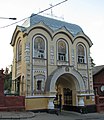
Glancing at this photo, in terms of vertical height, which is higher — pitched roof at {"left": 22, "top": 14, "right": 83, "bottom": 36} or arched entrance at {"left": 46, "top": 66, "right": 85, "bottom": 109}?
pitched roof at {"left": 22, "top": 14, "right": 83, "bottom": 36}

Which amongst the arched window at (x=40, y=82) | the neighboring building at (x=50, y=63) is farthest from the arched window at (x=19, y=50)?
the arched window at (x=40, y=82)

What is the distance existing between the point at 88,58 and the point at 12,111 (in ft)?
40.6

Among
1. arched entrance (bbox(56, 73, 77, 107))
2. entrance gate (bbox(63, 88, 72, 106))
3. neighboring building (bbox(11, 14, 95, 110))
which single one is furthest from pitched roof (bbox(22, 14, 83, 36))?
entrance gate (bbox(63, 88, 72, 106))

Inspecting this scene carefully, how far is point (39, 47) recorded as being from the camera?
25375mm

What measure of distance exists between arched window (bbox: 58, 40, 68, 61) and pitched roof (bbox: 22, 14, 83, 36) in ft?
6.11

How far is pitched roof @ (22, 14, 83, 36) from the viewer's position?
86.3 ft

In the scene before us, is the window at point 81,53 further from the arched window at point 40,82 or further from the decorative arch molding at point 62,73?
the arched window at point 40,82

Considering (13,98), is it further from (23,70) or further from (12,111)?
(23,70)

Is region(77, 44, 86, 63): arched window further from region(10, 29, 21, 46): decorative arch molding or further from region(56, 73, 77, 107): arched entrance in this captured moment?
region(10, 29, 21, 46): decorative arch molding

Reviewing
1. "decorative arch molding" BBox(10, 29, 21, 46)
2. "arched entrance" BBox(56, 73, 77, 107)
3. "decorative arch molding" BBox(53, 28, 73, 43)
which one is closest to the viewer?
"decorative arch molding" BBox(10, 29, 21, 46)

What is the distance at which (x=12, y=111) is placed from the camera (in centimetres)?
2131

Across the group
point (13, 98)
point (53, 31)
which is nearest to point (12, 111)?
point (13, 98)

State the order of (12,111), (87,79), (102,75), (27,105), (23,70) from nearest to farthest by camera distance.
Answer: (12,111) < (27,105) < (23,70) < (87,79) < (102,75)

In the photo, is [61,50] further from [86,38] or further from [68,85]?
[68,85]
